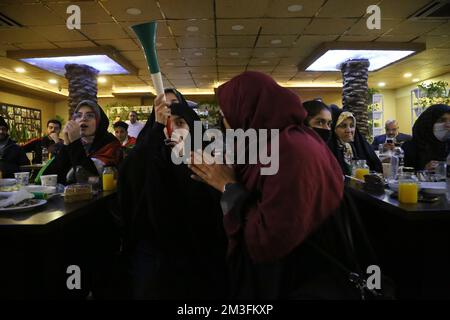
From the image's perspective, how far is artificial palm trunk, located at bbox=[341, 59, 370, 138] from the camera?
293 inches

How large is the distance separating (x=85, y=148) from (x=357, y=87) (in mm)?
6905

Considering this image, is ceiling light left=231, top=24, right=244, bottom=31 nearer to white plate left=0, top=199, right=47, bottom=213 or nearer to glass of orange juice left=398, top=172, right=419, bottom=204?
glass of orange juice left=398, top=172, right=419, bottom=204

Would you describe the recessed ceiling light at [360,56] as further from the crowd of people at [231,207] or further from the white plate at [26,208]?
the white plate at [26,208]

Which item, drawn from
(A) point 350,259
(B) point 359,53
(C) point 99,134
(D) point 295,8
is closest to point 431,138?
(D) point 295,8

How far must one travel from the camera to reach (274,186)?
1.04 metres

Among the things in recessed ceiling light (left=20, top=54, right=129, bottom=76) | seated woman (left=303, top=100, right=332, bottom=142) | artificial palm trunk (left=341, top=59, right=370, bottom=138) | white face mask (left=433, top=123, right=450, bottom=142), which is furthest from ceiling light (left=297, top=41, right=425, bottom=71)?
recessed ceiling light (left=20, top=54, right=129, bottom=76)

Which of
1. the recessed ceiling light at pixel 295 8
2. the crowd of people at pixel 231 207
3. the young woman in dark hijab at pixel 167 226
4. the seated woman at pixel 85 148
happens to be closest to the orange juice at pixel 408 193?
the crowd of people at pixel 231 207

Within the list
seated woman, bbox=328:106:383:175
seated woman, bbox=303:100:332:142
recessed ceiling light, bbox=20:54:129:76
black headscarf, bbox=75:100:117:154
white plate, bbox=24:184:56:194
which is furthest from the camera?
recessed ceiling light, bbox=20:54:129:76

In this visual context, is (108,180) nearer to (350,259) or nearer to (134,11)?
(350,259)

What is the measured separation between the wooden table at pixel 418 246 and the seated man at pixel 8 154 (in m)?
5.14

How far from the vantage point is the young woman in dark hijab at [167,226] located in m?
1.54

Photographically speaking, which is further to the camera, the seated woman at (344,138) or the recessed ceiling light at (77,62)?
the recessed ceiling light at (77,62)

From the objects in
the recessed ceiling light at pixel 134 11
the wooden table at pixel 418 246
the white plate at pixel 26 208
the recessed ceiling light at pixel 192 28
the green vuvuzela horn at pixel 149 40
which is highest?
the recessed ceiling light at pixel 192 28
